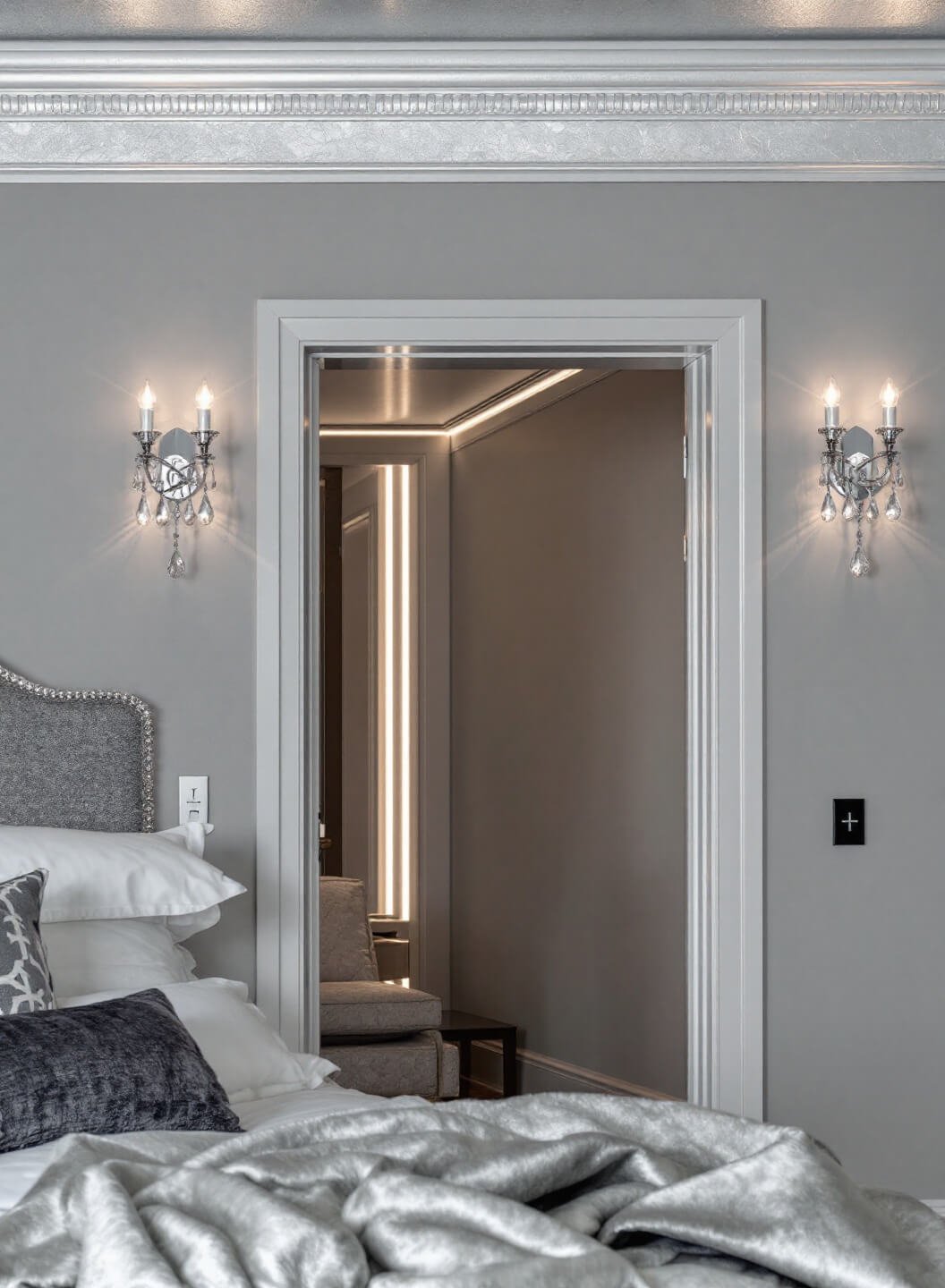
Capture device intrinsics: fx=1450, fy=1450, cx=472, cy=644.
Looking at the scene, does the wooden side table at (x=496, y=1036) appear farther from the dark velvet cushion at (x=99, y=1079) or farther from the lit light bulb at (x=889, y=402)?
the dark velvet cushion at (x=99, y=1079)

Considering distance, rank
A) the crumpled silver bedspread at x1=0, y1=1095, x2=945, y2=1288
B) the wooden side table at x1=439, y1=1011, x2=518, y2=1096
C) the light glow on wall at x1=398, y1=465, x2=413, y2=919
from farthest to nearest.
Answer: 1. the light glow on wall at x1=398, y1=465, x2=413, y2=919
2. the wooden side table at x1=439, y1=1011, x2=518, y2=1096
3. the crumpled silver bedspread at x1=0, y1=1095, x2=945, y2=1288

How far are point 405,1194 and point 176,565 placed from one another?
2.07 m

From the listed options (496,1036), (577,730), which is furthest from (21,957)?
(496,1036)

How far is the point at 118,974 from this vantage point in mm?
2793

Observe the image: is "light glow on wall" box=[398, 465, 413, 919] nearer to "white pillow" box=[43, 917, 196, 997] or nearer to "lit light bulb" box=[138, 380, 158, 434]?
"lit light bulb" box=[138, 380, 158, 434]

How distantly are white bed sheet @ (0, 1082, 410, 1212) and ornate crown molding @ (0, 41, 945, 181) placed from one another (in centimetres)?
213

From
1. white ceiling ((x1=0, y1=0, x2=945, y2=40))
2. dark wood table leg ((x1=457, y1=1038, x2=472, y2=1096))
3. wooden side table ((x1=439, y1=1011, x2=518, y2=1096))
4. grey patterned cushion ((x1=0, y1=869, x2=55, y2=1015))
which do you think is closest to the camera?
grey patterned cushion ((x1=0, y1=869, x2=55, y2=1015))

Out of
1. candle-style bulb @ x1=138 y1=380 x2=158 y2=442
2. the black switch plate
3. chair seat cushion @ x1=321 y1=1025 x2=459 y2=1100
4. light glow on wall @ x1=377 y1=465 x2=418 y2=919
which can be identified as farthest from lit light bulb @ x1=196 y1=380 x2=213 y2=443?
light glow on wall @ x1=377 y1=465 x2=418 y2=919

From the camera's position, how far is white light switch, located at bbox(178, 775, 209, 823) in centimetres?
339

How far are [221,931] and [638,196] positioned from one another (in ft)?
6.61

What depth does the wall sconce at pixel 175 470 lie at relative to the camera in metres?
3.35

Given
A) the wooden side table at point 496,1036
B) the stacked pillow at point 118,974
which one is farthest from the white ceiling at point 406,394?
the stacked pillow at point 118,974

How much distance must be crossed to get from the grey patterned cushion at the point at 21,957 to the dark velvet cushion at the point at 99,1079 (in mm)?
116

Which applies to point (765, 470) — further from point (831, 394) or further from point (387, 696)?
point (387, 696)
